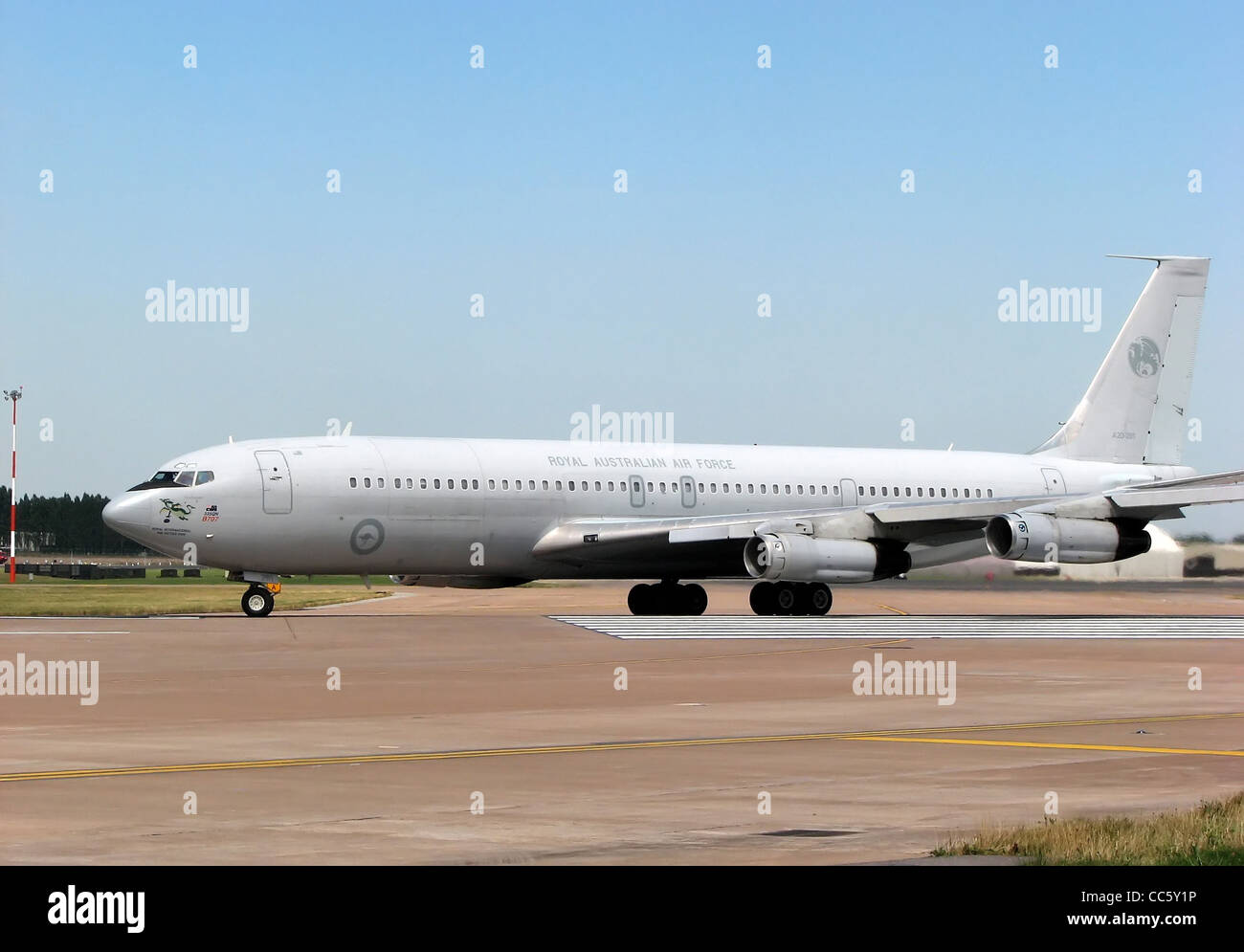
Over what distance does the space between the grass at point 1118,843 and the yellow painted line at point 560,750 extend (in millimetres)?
5718

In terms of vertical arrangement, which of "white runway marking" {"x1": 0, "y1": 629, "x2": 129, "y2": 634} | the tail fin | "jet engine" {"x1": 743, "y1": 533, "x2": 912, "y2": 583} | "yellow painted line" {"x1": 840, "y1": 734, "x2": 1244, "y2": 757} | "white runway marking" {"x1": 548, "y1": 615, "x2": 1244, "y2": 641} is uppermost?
the tail fin

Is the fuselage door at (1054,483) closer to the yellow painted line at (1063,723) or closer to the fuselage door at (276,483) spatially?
the fuselage door at (276,483)

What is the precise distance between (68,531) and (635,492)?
139925 mm

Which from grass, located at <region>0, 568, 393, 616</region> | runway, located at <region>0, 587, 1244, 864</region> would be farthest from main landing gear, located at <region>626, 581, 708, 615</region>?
runway, located at <region>0, 587, 1244, 864</region>

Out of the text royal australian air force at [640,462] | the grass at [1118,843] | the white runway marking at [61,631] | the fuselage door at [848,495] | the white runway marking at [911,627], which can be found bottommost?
the grass at [1118,843]

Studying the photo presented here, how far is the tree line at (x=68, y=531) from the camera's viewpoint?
551ft

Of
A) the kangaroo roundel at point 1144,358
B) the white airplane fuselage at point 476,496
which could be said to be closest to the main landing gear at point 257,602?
the white airplane fuselage at point 476,496

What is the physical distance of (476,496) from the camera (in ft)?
144

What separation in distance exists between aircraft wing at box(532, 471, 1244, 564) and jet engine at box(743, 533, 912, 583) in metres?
0.47

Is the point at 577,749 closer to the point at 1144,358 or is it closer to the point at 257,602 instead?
the point at 257,602

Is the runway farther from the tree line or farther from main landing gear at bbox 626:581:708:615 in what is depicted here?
the tree line

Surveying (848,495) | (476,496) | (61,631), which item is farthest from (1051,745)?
(848,495)

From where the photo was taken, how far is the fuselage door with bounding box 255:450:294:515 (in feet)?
136
